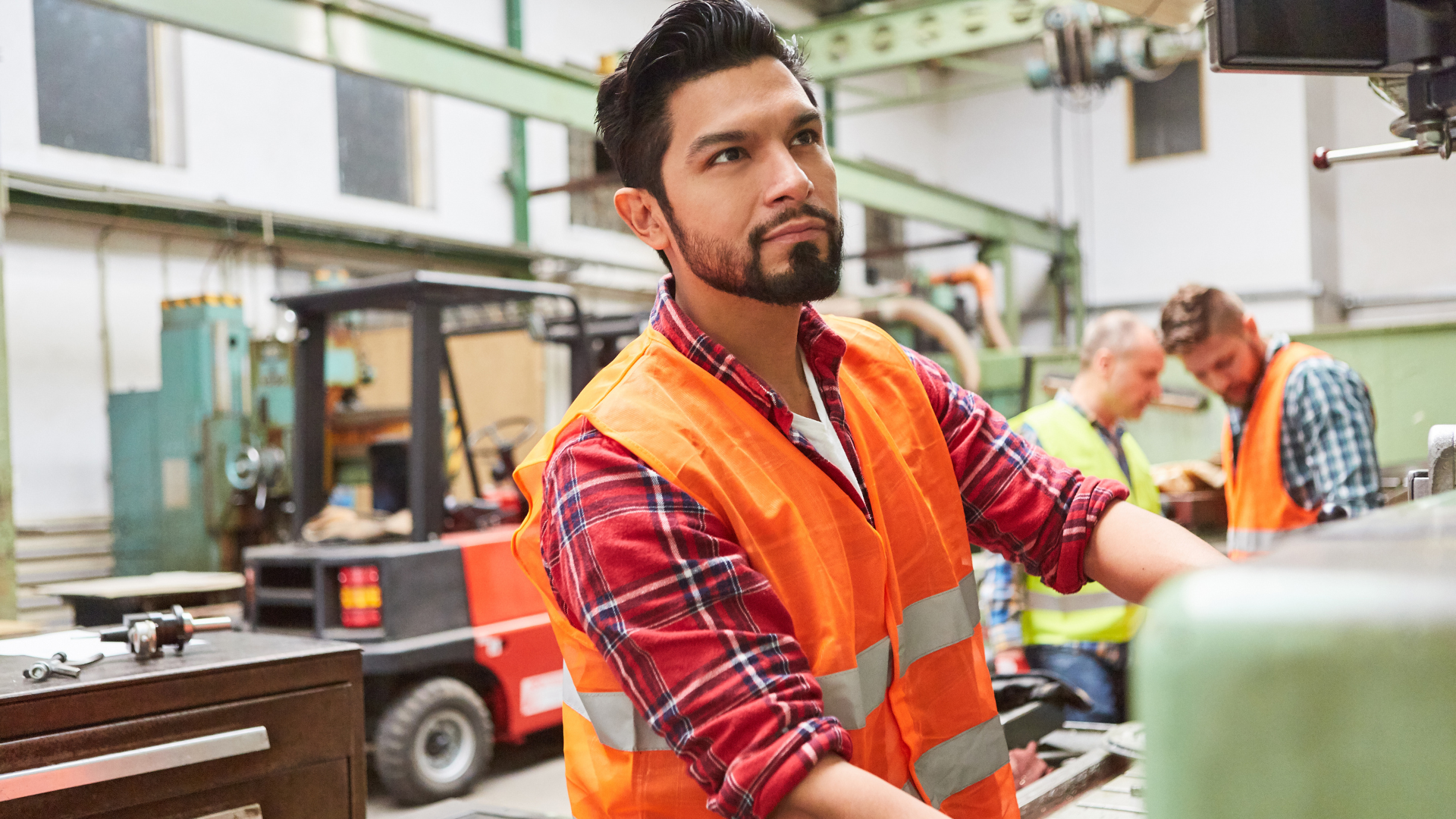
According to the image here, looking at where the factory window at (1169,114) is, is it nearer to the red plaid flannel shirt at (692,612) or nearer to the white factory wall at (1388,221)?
the white factory wall at (1388,221)

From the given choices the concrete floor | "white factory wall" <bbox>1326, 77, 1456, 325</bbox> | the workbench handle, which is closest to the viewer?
the workbench handle

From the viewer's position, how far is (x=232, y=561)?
717 centimetres

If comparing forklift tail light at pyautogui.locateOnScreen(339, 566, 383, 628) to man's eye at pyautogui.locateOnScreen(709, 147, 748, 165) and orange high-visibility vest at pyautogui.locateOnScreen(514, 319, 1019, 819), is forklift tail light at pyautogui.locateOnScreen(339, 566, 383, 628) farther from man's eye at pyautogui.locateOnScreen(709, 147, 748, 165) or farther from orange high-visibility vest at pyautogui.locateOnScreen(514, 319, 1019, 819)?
man's eye at pyautogui.locateOnScreen(709, 147, 748, 165)

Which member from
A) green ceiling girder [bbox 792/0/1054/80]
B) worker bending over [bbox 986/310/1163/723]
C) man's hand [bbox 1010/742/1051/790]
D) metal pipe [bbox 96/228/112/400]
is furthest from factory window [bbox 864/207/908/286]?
man's hand [bbox 1010/742/1051/790]

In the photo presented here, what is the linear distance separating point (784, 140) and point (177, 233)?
7.36 meters

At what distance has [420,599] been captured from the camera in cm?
468

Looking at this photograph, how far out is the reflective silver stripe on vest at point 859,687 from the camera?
3.55 ft

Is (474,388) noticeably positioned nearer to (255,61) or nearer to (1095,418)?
(255,61)

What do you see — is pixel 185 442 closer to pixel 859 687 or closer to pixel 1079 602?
pixel 1079 602

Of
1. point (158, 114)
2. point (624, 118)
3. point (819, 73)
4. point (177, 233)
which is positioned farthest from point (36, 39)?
point (624, 118)

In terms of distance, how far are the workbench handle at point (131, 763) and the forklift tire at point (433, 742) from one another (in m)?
3.28

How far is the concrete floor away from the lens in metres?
4.78

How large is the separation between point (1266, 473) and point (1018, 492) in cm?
240

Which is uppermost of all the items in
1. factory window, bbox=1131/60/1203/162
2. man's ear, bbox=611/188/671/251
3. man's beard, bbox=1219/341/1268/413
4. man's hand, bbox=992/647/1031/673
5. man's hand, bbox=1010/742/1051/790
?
factory window, bbox=1131/60/1203/162
